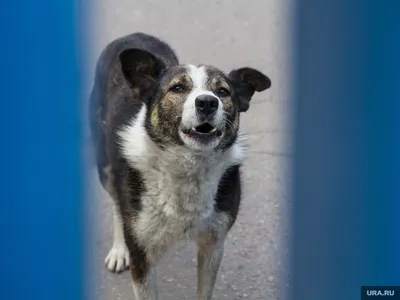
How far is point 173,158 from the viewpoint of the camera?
2705 mm

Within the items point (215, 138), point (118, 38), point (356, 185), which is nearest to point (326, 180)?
point (356, 185)

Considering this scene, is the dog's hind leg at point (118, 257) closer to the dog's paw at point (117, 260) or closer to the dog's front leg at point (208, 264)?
the dog's paw at point (117, 260)

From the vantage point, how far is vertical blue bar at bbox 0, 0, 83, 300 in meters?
2.80

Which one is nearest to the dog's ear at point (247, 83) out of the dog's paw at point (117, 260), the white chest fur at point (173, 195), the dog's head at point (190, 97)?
the dog's head at point (190, 97)

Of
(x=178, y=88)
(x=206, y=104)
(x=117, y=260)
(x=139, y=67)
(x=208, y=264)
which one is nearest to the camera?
(x=206, y=104)

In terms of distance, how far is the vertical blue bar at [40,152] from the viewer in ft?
9.18

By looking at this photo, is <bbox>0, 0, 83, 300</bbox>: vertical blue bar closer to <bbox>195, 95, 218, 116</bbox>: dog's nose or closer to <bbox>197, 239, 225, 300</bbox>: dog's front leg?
<bbox>197, 239, 225, 300</bbox>: dog's front leg

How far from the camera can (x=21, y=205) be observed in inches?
112

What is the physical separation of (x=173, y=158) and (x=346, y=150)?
2.59 feet

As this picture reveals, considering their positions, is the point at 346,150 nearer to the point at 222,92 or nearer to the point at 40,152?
the point at 222,92

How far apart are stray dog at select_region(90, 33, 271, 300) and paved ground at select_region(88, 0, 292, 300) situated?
0.11 metres

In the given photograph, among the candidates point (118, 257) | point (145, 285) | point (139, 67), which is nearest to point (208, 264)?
point (145, 285)

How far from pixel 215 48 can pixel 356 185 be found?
853 mm

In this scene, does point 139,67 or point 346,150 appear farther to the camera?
point 346,150
